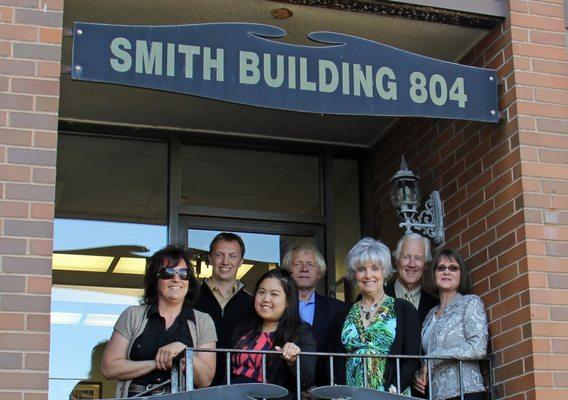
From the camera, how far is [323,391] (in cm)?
612

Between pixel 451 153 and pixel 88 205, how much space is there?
2.87 metres

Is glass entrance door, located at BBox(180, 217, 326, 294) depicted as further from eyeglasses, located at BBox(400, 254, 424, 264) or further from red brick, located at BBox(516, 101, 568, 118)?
red brick, located at BBox(516, 101, 568, 118)

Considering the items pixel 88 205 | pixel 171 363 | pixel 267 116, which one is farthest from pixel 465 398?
pixel 88 205

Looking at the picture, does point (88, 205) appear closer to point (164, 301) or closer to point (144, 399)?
point (164, 301)

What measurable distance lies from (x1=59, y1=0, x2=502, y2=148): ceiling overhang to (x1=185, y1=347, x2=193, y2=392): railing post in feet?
7.63

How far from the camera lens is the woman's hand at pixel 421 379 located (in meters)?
6.88

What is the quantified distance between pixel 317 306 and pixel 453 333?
959 millimetres

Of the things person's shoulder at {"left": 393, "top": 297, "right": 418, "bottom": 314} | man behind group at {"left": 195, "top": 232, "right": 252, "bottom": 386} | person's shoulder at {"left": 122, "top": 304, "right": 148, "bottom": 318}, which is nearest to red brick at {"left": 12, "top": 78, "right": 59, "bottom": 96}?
person's shoulder at {"left": 122, "top": 304, "right": 148, "bottom": 318}

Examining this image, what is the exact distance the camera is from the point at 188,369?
20.3 feet

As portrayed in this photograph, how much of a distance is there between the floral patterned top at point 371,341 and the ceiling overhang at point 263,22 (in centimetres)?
190

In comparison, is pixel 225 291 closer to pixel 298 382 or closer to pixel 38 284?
pixel 298 382

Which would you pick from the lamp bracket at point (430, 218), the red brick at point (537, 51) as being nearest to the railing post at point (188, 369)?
the lamp bracket at point (430, 218)

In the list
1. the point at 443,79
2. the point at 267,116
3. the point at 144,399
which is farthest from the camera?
the point at 267,116

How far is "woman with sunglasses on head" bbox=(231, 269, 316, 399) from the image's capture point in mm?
6488
